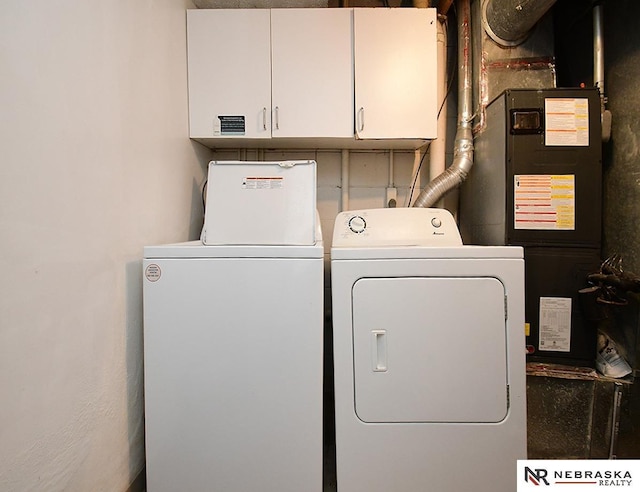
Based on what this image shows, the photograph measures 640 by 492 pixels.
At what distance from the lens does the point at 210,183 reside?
116 centimetres

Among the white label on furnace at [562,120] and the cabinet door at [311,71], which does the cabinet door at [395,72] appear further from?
the white label on furnace at [562,120]

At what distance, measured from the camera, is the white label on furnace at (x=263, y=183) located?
1145 millimetres

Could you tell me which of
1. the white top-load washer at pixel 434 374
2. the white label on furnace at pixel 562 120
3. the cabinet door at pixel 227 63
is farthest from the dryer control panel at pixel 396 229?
the cabinet door at pixel 227 63

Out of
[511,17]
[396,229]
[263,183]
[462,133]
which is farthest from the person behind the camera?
[462,133]

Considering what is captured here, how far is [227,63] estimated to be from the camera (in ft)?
4.82

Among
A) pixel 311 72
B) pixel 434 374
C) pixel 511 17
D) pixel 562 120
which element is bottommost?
pixel 434 374

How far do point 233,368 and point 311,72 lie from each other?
142cm

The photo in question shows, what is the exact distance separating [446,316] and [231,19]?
1.72 meters

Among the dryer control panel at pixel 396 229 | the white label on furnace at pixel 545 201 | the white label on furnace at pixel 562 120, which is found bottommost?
the dryer control panel at pixel 396 229

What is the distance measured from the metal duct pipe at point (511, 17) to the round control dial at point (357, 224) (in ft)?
4.28

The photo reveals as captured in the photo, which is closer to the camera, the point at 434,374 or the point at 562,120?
the point at 434,374

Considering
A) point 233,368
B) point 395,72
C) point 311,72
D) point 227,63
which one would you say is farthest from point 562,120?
point 233,368

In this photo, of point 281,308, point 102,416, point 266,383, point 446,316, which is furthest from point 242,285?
point 446,316

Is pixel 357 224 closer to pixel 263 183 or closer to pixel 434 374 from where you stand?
pixel 263 183
